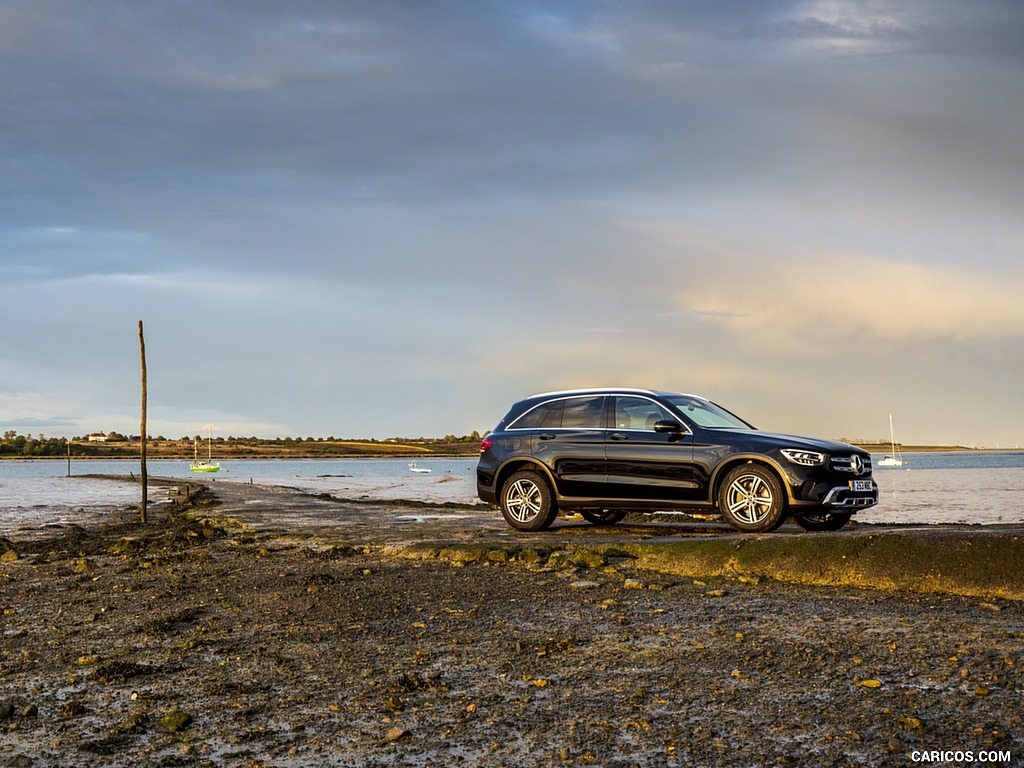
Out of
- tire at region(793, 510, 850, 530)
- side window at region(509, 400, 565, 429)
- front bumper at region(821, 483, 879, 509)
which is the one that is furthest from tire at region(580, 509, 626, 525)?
front bumper at region(821, 483, 879, 509)

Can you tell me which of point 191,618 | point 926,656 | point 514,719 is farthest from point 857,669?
point 191,618

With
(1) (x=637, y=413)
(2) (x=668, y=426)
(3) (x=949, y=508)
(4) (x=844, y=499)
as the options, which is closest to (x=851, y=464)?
(4) (x=844, y=499)

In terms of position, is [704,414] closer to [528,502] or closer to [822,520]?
[822,520]

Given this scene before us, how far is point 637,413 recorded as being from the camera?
1355cm

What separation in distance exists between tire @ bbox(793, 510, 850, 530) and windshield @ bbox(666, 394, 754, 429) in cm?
155

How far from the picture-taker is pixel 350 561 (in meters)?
11.0

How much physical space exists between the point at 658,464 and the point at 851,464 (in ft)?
8.25

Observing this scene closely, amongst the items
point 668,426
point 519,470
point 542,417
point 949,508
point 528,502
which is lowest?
point 949,508

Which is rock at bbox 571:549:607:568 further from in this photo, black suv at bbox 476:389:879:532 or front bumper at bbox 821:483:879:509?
front bumper at bbox 821:483:879:509

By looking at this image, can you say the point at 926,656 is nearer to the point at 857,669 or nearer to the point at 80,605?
the point at 857,669

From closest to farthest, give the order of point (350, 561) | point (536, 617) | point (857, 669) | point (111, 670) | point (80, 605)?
point (857, 669) → point (111, 670) → point (536, 617) → point (80, 605) → point (350, 561)

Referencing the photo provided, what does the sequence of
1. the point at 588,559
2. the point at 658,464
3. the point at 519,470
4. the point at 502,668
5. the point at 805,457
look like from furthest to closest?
the point at 519,470 → the point at 658,464 → the point at 805,457 → the point at 588,559 → the point at 502,668

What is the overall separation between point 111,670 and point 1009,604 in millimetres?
6640

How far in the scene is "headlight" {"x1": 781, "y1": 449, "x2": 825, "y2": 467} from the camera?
1212 centimetres
